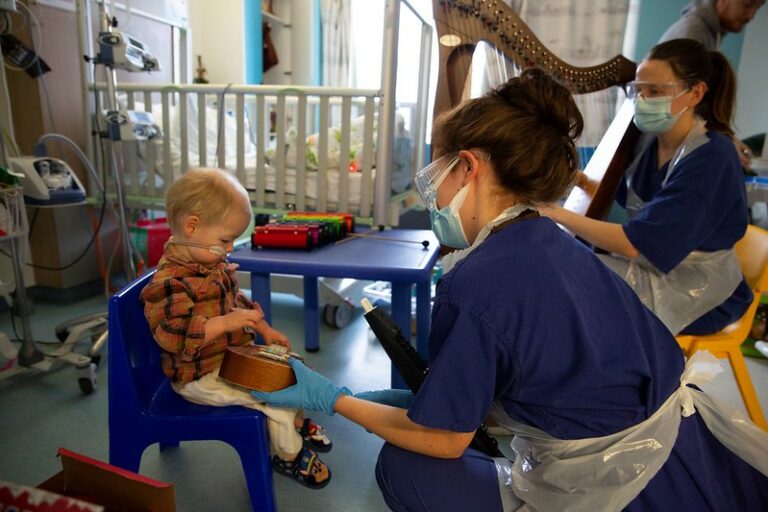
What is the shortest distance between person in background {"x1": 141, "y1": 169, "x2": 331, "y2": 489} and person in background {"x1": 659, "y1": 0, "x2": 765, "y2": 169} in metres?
2.11

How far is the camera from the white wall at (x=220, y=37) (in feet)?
12.4

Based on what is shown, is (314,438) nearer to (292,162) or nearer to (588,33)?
(292,162)

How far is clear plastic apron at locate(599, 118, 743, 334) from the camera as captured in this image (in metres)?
1.40

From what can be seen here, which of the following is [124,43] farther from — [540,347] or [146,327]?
[540,347]

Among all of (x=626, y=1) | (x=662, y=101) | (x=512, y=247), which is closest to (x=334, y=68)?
(x=626, y=1)

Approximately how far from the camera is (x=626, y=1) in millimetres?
3314

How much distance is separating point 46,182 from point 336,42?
2.85 metres

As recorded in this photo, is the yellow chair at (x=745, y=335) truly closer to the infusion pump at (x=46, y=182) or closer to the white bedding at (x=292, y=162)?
the white bedding at (x=292, y=162)

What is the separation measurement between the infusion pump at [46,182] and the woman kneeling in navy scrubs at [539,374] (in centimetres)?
166

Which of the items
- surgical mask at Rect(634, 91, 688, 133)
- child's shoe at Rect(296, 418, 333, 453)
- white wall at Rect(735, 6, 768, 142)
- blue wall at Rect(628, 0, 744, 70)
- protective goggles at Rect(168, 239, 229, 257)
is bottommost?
child's shoe at Rect(296, 418, 333, 453)

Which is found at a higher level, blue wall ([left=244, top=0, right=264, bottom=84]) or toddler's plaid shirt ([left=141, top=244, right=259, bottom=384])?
blue wall ([left=244, top=0, right=264, bottom=84])

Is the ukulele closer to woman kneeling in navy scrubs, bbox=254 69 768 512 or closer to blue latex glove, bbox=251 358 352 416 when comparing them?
blue latex glove, bbox=251 358 352 416

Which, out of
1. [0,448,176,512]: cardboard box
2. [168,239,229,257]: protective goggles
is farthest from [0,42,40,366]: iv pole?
[0,448,176,512]: cardboard box

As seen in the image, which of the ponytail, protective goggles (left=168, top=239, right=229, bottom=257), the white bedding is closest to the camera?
protective goggles (left=168, top=239, right=229, bottom=257)
